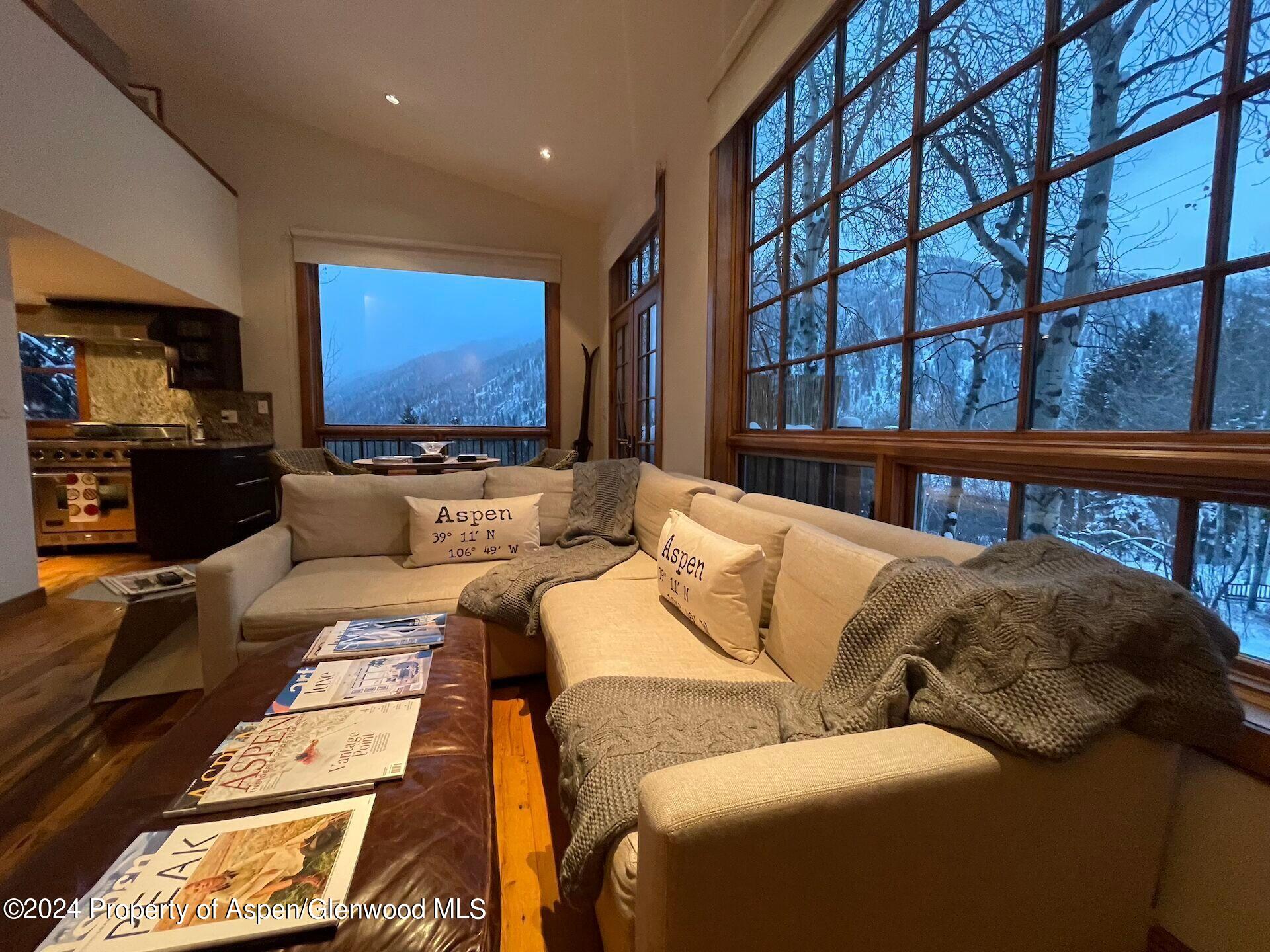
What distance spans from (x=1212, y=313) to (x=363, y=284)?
5749 millimetres

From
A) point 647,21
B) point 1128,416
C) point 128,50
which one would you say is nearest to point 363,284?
point 128,50

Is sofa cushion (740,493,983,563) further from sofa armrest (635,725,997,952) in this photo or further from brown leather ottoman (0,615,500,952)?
brown leather ottoman (0,615,500,952)

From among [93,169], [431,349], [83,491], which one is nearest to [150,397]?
[83,491]

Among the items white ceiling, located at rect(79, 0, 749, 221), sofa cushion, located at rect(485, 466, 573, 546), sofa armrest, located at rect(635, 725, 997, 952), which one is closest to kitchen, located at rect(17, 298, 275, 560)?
white ceiling, located at rect(79, 0, 749, 221)

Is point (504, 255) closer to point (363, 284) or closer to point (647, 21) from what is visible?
point (363, 284)

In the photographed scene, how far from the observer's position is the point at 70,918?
622 millimetres

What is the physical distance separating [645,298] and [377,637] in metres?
A: 3.16

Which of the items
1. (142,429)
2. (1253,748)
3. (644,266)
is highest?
(644,266)

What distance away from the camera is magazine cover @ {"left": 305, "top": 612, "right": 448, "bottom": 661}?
136cm

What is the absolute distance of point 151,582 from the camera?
6.16 ft

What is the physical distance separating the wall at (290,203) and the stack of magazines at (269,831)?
449 centimetres

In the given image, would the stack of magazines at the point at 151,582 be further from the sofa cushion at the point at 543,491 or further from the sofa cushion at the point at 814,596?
the sofa cushion at the point at 814,596

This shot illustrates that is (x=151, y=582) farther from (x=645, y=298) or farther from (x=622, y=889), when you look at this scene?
(x=645, y=298)

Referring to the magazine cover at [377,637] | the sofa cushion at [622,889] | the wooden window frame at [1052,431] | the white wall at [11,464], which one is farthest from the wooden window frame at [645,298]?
the white wall at [11,464]
